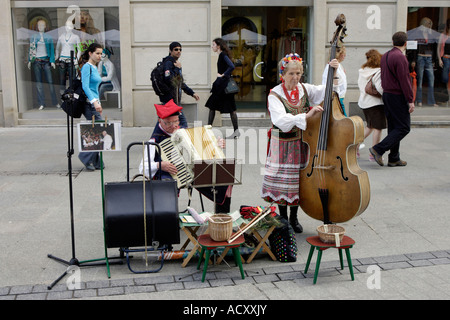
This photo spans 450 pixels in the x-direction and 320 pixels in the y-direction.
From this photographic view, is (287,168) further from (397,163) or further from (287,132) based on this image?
(397,163)

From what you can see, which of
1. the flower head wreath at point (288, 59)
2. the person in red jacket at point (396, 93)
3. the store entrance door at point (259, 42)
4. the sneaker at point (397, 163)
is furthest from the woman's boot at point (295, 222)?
the store entrance door at point (259, 42)

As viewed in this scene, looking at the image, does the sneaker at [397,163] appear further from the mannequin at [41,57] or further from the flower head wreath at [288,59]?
the mannequin at [41,57]

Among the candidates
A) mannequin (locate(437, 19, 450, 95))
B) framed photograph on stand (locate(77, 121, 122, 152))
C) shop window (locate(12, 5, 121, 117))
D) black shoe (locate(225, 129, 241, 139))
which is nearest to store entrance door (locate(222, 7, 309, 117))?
black shoe (locate(225, 129, 241, 139))

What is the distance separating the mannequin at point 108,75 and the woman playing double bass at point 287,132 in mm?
7106

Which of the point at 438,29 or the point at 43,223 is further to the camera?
the point at 438,29

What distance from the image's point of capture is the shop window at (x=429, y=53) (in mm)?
12172

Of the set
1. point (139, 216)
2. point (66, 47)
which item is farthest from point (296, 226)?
point (66, 47)

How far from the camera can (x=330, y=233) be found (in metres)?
4.50

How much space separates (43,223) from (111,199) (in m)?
1.75

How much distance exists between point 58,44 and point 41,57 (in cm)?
47

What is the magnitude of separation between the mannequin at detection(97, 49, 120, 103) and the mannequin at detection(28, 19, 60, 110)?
1125 millimetres

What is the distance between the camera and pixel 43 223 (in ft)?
19.7

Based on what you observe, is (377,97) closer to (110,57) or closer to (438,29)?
(438,29)

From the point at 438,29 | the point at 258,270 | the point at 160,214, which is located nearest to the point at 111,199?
the point at 160,214
